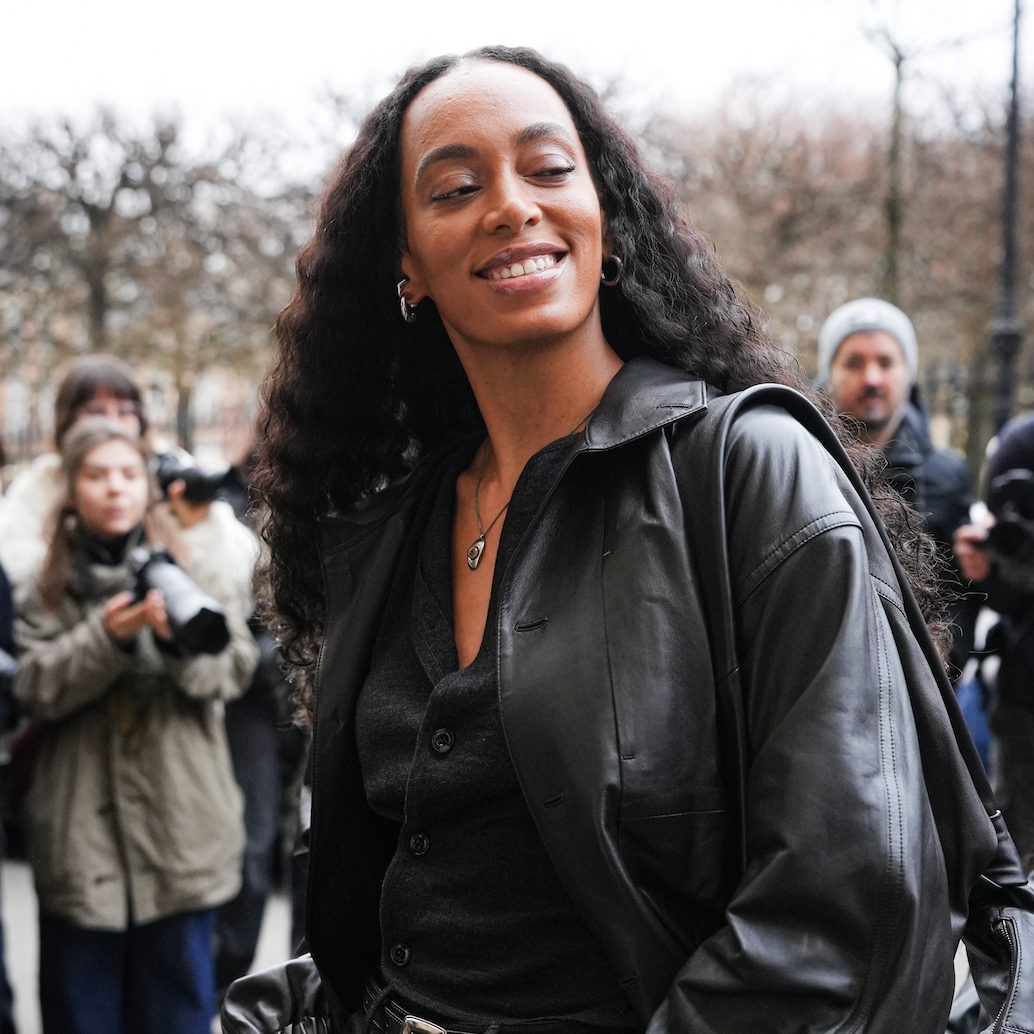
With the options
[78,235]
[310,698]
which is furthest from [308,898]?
[78,235]

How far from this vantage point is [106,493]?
3.80 m

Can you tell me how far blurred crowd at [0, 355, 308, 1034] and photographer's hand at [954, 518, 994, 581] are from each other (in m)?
2.09

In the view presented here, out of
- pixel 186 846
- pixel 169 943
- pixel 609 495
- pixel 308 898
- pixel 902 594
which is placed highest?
pixel 609 495

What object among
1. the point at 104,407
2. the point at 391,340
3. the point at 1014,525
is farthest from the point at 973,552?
the point at 104,407

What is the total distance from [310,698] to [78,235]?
11.8 meters

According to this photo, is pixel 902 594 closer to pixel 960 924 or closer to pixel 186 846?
pixel 960 924

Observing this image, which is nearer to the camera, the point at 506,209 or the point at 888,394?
the point at 506,209

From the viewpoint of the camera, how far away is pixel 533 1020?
1555 mm

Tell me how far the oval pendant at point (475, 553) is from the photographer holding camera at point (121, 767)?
1.61m

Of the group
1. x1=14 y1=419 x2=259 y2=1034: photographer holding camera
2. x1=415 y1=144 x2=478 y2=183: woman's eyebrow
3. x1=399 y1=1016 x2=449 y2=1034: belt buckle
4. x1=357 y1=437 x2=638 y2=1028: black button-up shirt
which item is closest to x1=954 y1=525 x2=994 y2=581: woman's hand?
x1=14 y1=419 x2=259 y2=1034: photographer holding camera

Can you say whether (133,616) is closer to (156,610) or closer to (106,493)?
(156,610)

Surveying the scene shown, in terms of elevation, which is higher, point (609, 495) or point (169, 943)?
point (609, 495)

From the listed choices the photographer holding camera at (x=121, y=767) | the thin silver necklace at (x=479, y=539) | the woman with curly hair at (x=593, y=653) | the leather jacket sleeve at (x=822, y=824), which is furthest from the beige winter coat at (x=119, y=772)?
the leather jacket sleeve at (x=822, y=824)

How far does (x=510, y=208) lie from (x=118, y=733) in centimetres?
249
